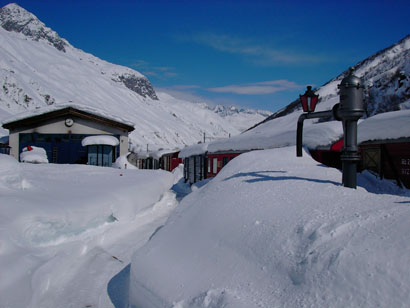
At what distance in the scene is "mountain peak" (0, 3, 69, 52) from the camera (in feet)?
573

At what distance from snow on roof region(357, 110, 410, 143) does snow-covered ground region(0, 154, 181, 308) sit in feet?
21.0

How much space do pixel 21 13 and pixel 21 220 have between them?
229m

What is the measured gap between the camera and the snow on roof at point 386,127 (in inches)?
331

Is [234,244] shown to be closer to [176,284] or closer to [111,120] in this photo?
[176,284]

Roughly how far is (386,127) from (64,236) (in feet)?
27.3

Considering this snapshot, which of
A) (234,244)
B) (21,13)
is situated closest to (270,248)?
(234,244)

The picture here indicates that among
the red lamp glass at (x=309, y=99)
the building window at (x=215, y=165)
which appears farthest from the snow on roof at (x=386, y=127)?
the building window at (x=215, y=165)

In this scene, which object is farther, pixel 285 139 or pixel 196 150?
pixel 196 150

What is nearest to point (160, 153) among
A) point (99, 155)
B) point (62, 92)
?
point (99, 155)

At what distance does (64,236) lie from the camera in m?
6.52

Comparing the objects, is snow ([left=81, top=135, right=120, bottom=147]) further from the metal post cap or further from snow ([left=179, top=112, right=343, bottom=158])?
the metal post cap

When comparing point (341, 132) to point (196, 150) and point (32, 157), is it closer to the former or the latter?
point (196, 150)

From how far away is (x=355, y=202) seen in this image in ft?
11.3

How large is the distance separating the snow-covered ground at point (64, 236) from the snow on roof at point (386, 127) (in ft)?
21.0
